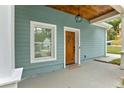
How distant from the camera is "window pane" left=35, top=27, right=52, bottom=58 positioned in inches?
227

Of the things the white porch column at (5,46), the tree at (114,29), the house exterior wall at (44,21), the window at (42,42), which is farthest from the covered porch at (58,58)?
the tree at (114,29)

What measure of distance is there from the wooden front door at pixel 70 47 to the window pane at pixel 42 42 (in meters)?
1.71

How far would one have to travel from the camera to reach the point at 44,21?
5914 mm

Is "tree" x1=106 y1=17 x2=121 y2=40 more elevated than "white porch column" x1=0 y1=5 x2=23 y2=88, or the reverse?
"tree" x1=106 y1=17 x2=121 y2=40

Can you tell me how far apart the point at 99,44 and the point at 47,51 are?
617cm

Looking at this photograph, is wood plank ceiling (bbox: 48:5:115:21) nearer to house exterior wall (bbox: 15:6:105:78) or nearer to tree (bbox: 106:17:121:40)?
house exterior wall (bbox: 15:6:105:78)

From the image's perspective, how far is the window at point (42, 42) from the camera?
18.0ft

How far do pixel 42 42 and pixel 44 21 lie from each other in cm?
94

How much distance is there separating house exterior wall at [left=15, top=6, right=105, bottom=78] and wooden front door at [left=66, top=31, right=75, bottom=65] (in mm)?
574

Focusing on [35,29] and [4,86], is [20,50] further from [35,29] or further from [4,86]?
[4,86]

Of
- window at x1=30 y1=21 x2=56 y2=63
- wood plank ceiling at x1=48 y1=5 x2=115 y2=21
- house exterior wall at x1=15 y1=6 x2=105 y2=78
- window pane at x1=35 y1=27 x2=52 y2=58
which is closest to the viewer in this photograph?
house exterior wall at x1=15 y1=6 x2=105 y2=78

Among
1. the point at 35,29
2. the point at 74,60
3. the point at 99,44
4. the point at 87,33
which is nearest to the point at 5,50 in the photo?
the point at 35,29

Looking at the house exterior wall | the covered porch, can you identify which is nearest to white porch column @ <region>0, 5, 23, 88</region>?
the covered porch

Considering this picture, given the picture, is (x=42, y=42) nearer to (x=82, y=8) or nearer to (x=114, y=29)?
(x=82, y=8)
